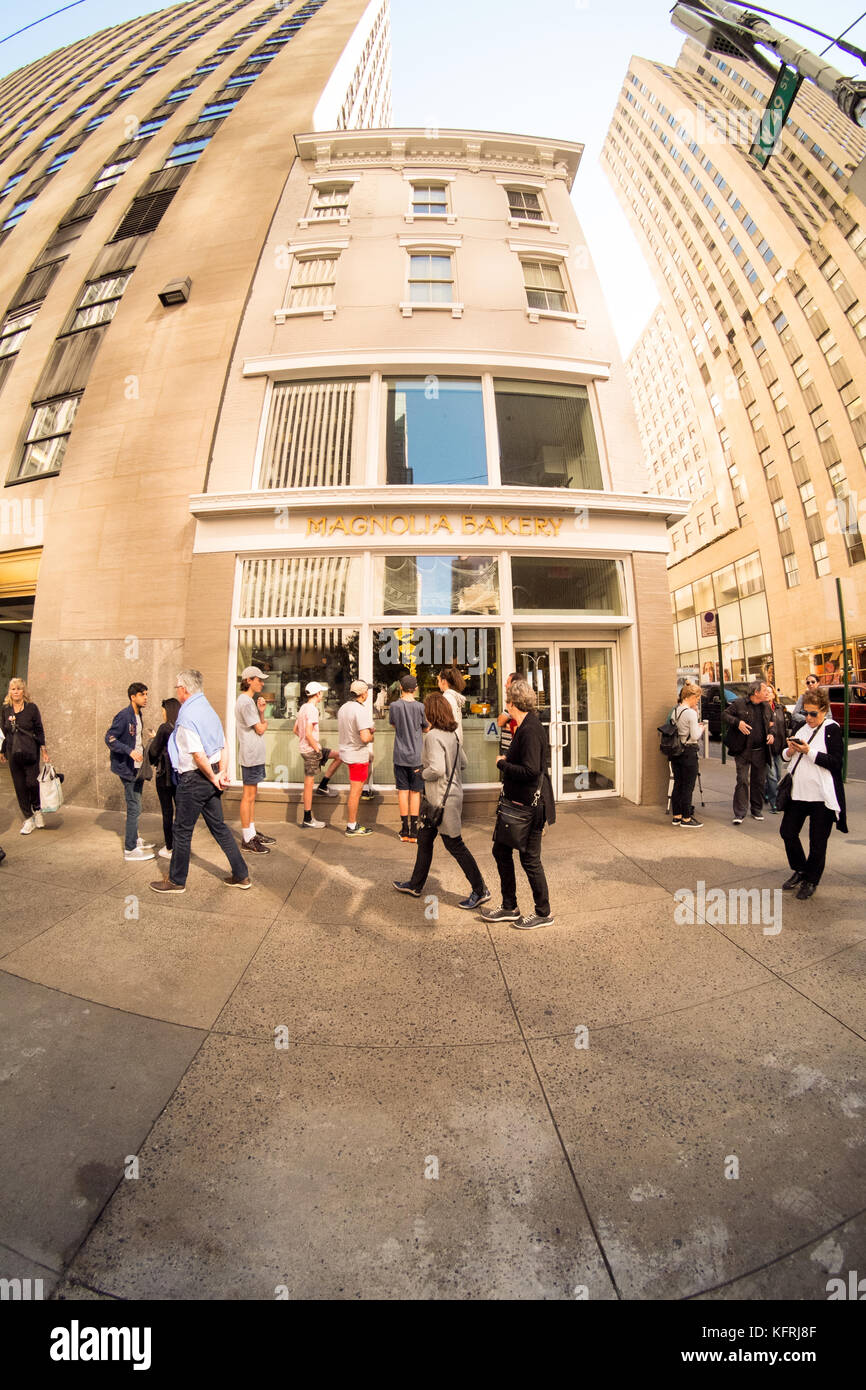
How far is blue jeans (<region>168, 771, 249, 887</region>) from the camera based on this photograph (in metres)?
4.88

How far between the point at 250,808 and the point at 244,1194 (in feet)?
15.4

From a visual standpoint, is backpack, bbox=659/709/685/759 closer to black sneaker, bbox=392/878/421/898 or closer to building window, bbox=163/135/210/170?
black sneaker, bbox=392/878/421/898

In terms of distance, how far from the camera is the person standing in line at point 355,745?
7133mm

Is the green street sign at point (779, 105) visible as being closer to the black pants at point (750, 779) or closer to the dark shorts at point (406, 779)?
the black pants at point (750, 779)

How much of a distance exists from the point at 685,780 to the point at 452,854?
4.39 meters

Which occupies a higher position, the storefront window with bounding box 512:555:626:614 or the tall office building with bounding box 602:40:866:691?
the tall office building with bounding box 602:40:866:691

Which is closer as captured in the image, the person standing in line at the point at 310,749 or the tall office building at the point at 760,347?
the person standing in line at the point at 310,749

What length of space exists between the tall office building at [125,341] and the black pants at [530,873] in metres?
6.15

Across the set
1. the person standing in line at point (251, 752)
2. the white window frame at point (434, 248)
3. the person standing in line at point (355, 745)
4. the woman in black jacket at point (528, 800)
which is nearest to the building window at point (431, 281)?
the white window frame at point (434, 248)

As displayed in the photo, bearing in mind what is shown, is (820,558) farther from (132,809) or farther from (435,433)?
(132,809)

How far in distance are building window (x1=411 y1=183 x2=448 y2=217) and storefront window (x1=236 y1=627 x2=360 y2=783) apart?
929 centimetres

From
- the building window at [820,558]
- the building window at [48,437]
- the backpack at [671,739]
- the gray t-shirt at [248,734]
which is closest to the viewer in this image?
the gray t-shirt at [248,734]

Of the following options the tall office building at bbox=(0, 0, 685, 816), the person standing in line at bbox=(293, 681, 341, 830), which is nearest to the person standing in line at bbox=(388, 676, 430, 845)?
the person standing in line at bbox=(293, 681, 341, 830)

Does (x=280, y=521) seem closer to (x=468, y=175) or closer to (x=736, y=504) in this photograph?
(x=468, y=175)
